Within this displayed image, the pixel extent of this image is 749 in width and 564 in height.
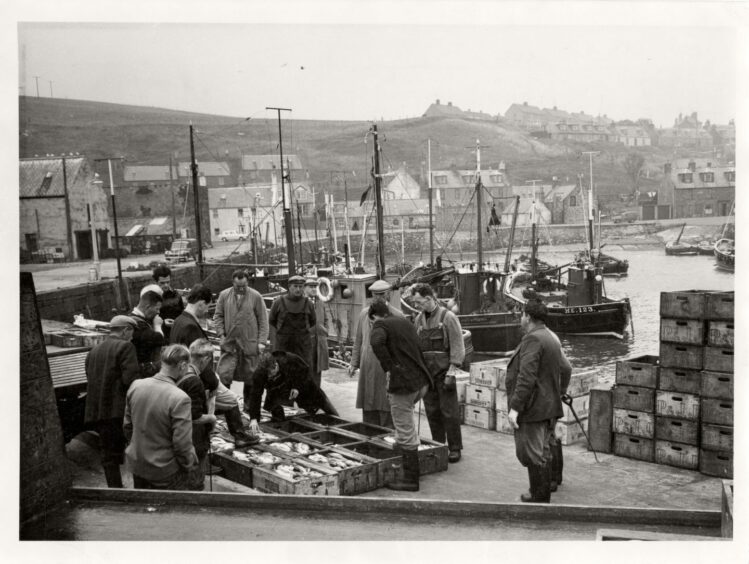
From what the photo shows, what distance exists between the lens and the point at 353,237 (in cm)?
7412

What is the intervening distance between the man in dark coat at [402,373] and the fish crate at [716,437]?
2608mm

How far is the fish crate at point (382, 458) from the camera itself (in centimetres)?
589

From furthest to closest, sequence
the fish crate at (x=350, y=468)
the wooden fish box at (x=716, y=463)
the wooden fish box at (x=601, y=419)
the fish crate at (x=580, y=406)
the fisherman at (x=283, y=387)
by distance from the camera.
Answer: the fish crate at (x=580, y=406)
the wooden fish box at (x=601, y=419)
the fisherman at (x=283, y=387)
the wooden fish box at (x=716, y=463)
the fish crate at (x=350, y=468)

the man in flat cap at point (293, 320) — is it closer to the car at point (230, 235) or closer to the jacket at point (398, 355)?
the jacket at point (398, 355)

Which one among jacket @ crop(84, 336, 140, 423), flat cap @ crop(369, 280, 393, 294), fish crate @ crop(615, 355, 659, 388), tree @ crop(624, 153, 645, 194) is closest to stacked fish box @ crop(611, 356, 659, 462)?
fish crate @ crop(615, 355, 659, 388)

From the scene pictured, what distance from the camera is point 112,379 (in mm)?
5223

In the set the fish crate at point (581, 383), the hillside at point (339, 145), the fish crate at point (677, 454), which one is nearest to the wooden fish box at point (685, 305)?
the fish crate at point (677, 454)

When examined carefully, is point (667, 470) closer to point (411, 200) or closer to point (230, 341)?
point (230, 341)

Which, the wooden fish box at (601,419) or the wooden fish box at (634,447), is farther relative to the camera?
the wooden fish box at (601,419)

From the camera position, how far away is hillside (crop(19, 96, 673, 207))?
335ft

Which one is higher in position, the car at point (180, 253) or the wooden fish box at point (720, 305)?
the wooden fish box at point (720, 305)

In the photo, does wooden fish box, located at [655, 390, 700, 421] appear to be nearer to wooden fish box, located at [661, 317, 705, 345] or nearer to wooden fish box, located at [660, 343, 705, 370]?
wooden fish box, located at [660, 343, 705, 370]

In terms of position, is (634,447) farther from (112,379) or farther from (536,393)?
(112,379)

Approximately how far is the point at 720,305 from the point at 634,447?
1.58 meters
